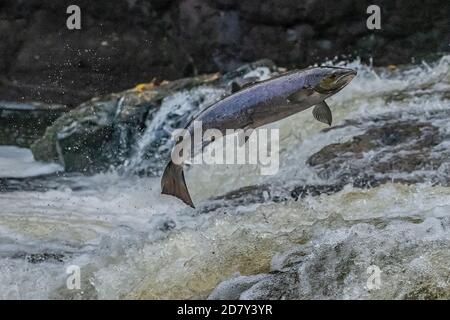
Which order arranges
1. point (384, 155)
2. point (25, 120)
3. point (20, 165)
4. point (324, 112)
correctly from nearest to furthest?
point (324, 112), point (384, 155), point (20, 165), point (25, 120)

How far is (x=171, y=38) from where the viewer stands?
8.34 metres

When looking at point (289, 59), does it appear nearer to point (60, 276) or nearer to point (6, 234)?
point (6, 234)

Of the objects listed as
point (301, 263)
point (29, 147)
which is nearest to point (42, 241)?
point (301, 263)

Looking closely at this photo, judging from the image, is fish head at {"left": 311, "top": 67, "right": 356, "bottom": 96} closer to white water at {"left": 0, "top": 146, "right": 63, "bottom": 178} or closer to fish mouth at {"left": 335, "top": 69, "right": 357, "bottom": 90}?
fish mouth at {"left": 335, "top": 69, "right": 357, "bottom": 90}

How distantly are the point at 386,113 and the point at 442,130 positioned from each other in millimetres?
680

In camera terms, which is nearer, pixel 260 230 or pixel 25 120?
pixel 260 230

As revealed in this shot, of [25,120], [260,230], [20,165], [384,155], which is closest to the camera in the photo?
[260,230]

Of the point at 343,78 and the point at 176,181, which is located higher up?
the point at 343,78

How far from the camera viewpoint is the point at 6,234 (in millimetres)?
4137

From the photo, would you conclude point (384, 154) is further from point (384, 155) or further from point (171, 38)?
point (171, 38)

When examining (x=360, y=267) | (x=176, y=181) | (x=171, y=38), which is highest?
(x=171, y=38)

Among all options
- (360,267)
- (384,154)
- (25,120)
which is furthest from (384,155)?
(25,120)

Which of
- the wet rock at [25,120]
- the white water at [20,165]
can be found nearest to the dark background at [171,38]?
the wet rock at [25,120]

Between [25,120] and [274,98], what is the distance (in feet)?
18.1
